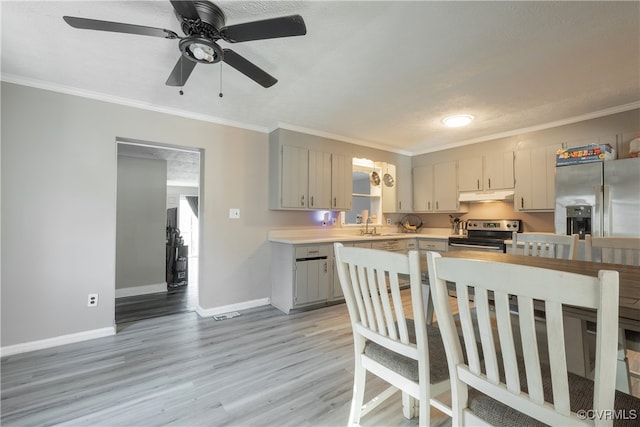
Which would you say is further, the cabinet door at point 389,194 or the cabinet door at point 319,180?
the cabinet door at point 389,194

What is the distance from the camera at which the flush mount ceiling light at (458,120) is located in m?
3.36

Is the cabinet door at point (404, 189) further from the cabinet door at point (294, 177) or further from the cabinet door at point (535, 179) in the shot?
the cabinet door at point (294, 177)

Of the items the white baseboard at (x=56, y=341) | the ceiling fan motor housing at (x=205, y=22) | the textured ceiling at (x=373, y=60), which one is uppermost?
the textured ceiling at (x=373, y=60)

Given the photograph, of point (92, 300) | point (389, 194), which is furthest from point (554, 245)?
point (92, 300)

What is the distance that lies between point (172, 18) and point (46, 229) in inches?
88.1

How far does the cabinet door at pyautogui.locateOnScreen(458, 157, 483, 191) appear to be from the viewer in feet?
14.4

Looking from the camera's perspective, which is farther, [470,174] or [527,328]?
[470,174]

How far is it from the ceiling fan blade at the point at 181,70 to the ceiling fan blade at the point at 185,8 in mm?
449

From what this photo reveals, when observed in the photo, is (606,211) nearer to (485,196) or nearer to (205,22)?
(485,196)

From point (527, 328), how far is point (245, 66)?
2.00 m

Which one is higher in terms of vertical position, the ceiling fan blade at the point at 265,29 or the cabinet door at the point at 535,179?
the ceiling fan blade at the point at 265,29

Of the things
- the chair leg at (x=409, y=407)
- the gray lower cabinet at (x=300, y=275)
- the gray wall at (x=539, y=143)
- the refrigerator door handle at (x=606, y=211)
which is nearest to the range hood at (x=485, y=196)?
the gray wall at (x=539, y=143)

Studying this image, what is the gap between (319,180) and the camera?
4055 mm

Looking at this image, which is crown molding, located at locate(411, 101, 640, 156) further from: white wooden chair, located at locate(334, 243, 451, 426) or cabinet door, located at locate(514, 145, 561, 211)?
white wooden chair, located at locate(334, 243, 451, 426)
